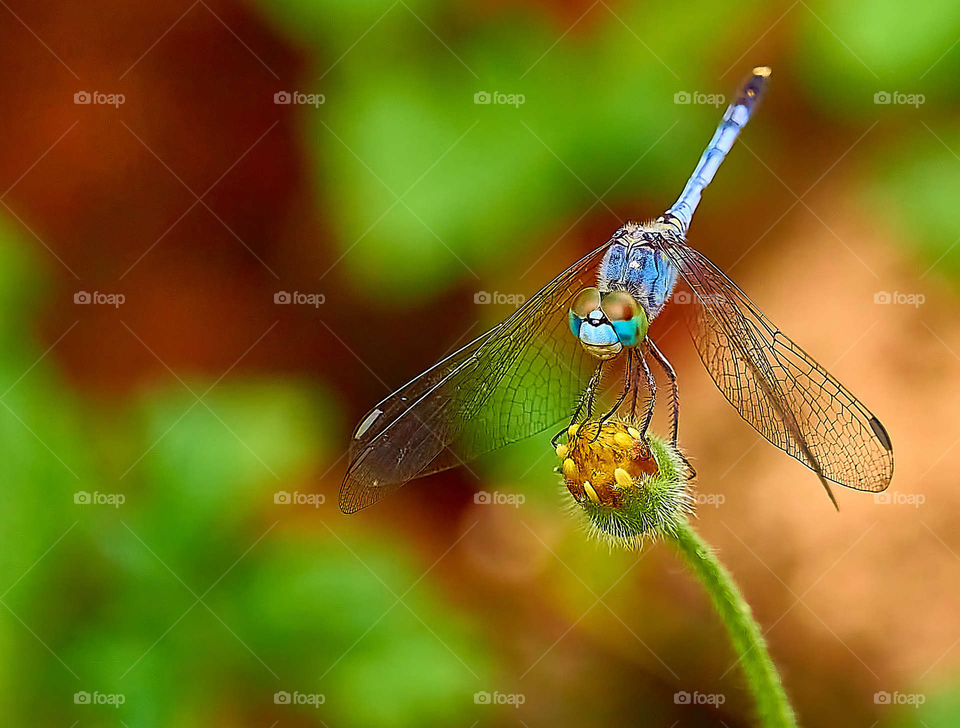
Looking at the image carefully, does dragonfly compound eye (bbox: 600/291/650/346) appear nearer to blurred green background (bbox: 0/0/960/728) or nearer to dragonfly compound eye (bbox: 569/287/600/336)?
dragonfly compound eye (bbox: 569/287/600/336)

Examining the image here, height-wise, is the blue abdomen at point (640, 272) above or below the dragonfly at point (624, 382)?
above

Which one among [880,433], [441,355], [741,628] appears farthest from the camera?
[441,355]

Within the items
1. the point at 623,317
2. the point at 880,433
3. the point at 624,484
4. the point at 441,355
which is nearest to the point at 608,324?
the point at 623,317

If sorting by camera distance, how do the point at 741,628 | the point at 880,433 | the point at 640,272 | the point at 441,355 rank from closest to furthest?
the point at 741,628 → the point at 880,433 → the point at 640,272 → the point at 441,355

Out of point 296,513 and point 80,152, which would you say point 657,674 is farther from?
point 80,152

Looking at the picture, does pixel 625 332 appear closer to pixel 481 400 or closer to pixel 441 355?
pixel 481 400

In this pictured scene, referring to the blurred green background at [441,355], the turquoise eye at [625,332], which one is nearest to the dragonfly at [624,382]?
the turquoise eye at [625,332]

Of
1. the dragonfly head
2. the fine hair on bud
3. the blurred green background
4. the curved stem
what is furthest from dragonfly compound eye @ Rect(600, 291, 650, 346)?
the blurred green background

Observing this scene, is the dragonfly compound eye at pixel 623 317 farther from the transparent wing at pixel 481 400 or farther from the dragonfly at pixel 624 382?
the transparent wing at pixel 481 400
